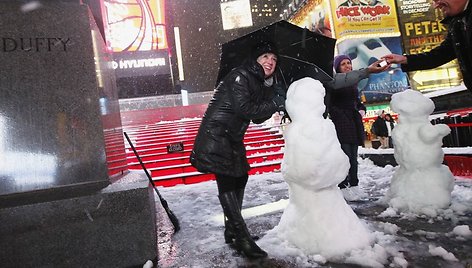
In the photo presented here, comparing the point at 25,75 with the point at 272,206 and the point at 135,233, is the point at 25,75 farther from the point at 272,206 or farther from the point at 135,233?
the point at 272,206

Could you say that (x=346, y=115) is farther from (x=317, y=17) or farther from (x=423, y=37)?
(x=423, y=37)

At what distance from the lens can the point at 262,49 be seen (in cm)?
272

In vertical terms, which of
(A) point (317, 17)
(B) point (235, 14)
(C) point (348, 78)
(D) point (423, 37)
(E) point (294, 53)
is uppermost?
(B) point (235, 14)

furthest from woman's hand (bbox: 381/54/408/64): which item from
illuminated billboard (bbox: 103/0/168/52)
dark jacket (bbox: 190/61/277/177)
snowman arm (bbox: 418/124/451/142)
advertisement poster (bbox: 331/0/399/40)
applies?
advertisement poster (bbox: 331/0/399/40)

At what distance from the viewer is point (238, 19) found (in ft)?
134

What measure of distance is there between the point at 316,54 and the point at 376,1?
27237mm

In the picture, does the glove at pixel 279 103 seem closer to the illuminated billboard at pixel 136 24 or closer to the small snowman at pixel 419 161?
the small snowman at pixel 419 161

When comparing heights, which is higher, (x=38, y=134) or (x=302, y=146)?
(x=38, y=134)

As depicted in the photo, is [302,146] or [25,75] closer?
[302,146]

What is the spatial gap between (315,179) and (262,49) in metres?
1.22

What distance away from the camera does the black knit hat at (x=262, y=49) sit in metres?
2.71

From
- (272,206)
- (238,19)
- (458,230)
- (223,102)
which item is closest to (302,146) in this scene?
(223,102)

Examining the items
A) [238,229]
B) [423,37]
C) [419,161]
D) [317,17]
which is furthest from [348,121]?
[423,37]

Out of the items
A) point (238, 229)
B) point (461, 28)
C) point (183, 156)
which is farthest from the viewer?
point (183, 156)
